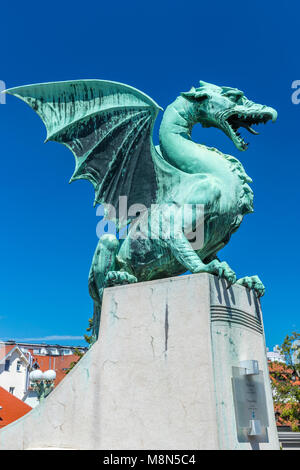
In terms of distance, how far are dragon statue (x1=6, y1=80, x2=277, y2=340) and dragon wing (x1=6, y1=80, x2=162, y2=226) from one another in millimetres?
14

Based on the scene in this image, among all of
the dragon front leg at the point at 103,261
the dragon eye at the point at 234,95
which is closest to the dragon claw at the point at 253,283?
the dragon front leg at the point at 103,261

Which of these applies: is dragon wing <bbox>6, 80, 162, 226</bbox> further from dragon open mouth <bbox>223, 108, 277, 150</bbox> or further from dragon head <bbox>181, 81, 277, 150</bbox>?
dragon open mouth <bbox>223, 108, 277, 150</bbox>

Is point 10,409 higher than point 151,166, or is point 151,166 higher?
point 151,166

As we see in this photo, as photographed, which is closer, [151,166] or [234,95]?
[234,95]

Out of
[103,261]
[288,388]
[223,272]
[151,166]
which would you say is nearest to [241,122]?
[151,166]

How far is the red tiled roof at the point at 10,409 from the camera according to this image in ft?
51.4

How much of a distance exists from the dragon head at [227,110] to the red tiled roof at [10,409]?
14603mm

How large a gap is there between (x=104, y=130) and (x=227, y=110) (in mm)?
1747

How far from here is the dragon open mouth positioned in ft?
16.4

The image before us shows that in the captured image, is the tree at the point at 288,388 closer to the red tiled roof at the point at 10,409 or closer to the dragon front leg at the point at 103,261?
the red tiled roof at the point at 10,409

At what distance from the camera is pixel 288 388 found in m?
18.1

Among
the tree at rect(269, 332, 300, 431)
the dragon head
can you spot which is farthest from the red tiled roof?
the dragon head

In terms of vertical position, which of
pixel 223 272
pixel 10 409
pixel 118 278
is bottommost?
pixel 10 409

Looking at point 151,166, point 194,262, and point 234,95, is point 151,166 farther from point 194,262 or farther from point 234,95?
point 194,262
